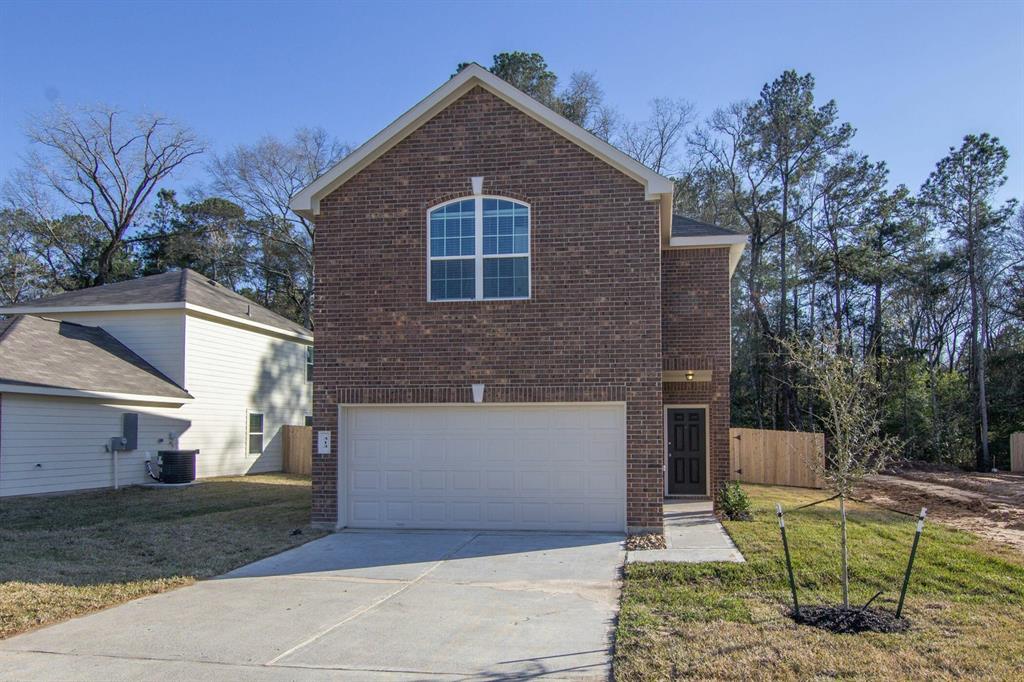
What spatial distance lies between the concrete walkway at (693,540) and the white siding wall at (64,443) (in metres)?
12.7

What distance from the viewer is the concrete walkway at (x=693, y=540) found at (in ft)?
33.6

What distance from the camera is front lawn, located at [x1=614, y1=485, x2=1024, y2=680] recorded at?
622 centimetres

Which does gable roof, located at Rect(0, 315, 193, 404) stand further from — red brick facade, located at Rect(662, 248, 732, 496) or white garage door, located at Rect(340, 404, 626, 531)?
red brick facade, located at Rect(662, 248, 732, 496)

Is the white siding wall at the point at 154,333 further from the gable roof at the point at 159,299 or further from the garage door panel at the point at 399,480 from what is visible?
the garage door panel at the point at 399,480

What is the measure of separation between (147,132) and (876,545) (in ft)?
123

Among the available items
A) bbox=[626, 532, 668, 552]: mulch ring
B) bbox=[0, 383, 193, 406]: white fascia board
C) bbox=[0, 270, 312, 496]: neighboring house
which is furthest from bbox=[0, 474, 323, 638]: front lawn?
bbox=[626, 532, 668, 552]: mulch ring

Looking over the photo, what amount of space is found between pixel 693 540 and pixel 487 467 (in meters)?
3.41

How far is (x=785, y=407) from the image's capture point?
37750mm

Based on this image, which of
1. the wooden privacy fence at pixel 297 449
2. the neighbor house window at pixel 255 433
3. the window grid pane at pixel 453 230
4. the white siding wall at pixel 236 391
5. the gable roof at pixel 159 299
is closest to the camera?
the window grid pane at pixel 453 230

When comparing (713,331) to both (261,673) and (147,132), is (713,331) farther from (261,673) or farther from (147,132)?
(147,132)

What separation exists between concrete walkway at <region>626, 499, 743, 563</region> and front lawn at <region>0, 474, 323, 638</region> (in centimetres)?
542

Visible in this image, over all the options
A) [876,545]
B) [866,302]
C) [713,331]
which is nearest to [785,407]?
[866,302]

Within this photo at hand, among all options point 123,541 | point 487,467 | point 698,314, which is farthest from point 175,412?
point 698,314

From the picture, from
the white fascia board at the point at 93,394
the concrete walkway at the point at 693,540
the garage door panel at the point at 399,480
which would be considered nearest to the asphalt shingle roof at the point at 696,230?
the concrete walkway at the point at 693,540
